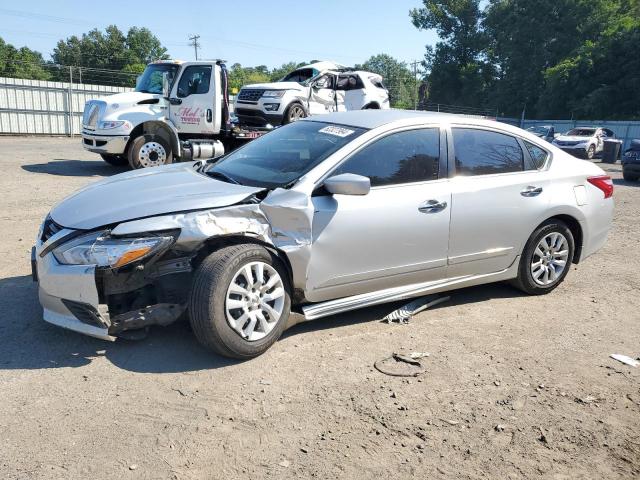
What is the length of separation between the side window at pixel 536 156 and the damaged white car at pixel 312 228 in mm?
19

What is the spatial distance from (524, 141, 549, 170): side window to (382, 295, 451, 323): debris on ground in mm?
1482

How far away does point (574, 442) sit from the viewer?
305 centimetres

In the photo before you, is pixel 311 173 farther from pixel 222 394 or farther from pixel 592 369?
pixel 592 369

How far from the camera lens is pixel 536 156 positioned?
17.4ft

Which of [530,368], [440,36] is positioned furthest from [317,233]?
[440,36]

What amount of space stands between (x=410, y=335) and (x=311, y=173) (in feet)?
4.77

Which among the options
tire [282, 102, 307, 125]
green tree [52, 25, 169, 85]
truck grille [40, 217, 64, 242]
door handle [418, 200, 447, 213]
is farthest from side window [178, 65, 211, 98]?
green tree [52, 25, 169, 85]

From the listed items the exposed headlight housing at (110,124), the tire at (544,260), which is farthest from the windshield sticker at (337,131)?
the exposed headlight housing at (110,124)

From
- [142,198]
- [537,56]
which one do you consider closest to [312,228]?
[142,198]

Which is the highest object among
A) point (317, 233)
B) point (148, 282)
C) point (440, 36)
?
point (440, 36)

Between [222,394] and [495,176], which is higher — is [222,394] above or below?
below

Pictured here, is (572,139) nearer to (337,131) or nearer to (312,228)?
(337,131)

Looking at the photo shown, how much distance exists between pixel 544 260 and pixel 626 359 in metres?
1.35

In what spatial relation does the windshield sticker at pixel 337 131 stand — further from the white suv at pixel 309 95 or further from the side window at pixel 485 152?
the white suv at pixel 309 95
